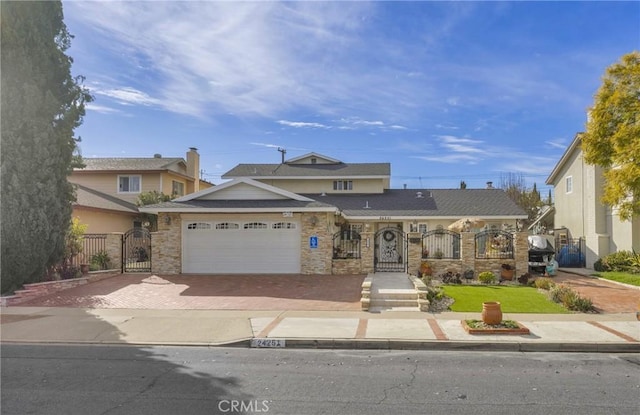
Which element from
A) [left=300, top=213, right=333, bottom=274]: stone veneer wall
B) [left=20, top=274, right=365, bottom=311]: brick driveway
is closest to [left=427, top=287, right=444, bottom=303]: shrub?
[left=20, top=274, right=365, bottom=311]: brick driveway

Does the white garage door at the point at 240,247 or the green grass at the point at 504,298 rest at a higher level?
the white garage door at the point at 240,247

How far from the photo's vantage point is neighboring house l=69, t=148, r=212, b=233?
25562 millimetres

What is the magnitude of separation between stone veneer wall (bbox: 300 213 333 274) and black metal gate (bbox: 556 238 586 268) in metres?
13.8

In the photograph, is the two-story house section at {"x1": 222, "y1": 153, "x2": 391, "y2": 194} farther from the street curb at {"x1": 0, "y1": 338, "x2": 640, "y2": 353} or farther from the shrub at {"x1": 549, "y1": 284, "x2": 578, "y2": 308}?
the street curb at {"x1": 0, "y1": 338, "x2": 640, "y2": 353}

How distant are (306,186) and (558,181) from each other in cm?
1623

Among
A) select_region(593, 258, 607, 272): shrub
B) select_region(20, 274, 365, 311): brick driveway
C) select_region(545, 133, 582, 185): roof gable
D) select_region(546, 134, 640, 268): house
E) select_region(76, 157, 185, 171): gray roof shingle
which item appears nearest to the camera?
select_region(20, 274, 365, 311): brick driveway

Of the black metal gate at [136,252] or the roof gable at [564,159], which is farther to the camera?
the roof gable at [564,159]

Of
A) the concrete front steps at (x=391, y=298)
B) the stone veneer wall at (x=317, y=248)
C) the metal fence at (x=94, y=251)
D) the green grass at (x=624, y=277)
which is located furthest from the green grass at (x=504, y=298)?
the metal fence at (x=94, y=251)

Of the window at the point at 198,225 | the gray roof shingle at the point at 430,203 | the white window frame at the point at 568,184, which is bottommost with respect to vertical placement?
the window at the point at 198,225

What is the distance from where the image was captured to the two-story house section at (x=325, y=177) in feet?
100

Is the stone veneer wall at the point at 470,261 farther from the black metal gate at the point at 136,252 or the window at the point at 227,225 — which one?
the black metal gate at the point at 136,252

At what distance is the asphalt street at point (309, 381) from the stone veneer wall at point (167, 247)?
10.2 meters

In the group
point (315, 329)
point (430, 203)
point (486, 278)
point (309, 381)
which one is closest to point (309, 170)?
point (430, 203)

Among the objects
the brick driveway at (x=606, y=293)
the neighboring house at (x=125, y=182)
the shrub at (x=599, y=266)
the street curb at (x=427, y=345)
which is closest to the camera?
the street curb at (x=427, y=345)
